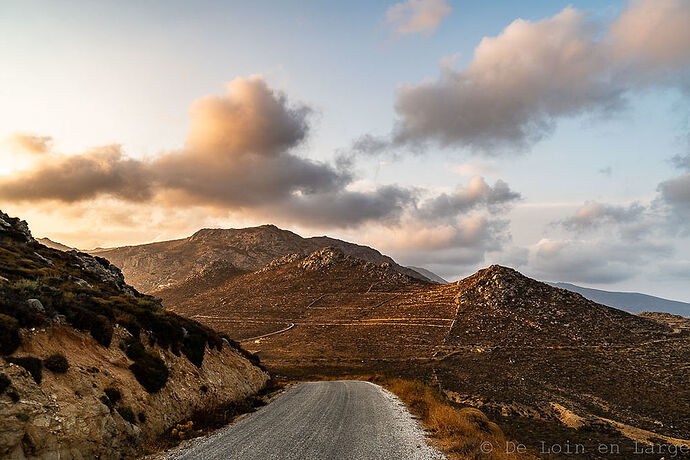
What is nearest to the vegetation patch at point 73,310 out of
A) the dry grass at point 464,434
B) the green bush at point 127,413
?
the green bush at point 127,413

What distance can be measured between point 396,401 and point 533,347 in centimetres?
5144

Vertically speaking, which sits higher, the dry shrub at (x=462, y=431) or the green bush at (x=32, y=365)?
the green bush at (x=32, y=365)

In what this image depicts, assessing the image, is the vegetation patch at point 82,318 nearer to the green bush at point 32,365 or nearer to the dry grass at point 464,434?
the green bush at point 32,365

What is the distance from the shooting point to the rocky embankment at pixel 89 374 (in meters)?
9.73

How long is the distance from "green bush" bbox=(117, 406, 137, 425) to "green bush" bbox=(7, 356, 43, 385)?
116 inches

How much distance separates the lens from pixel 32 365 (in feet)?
35.4

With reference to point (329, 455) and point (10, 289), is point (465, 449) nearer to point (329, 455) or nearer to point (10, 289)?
point (329, 455)

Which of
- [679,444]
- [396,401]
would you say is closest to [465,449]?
[396,401]

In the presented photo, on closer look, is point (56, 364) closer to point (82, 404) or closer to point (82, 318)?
point (82, 404)

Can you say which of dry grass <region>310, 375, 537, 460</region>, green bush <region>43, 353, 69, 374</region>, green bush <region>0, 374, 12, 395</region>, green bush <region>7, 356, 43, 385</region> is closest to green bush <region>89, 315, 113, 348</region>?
green bush <region>43, 353, 69, 374</region>

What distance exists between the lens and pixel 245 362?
98.3 feet

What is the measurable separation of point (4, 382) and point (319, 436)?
34.0 ft

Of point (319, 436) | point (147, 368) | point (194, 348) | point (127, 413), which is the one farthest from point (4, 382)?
point (194, 348)

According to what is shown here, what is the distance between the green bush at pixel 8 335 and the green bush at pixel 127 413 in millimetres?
3965
